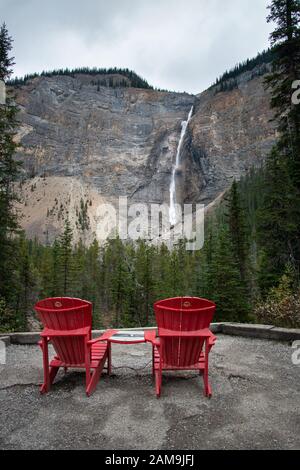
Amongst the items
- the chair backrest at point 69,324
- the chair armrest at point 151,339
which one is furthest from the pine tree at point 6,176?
the chair armrest at point 151,339

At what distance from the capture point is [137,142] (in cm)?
11350

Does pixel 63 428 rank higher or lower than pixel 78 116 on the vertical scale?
lower

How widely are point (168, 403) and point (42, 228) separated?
3568 inches

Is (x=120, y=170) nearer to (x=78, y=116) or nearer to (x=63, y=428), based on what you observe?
(x=78, y=116)

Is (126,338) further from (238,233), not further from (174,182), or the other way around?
(174,182)

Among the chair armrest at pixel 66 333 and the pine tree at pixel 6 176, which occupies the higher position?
the pine tree at pixel 6 176

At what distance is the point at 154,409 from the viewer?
343 cm

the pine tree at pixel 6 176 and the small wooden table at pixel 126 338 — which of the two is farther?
the pine tree at pixel 6 176

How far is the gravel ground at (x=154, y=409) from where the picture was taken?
2.83m

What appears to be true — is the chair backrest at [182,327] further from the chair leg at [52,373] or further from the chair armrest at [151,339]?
the chair leg at [52,373]

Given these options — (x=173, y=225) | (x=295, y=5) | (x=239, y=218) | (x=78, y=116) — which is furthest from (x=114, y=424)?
(x=78, y=116)

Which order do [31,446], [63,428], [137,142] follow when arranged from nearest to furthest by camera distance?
[31,446] → [63,428] → [137,142]

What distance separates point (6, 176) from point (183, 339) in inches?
542

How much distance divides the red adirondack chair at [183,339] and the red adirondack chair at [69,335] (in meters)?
0.75
